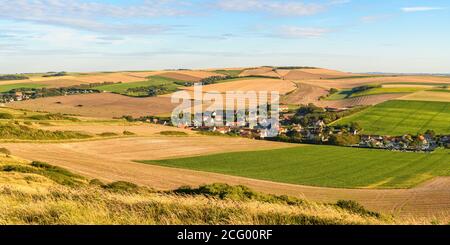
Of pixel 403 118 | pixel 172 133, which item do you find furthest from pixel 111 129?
pixel 403 118

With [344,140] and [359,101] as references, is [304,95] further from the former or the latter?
[344,140]

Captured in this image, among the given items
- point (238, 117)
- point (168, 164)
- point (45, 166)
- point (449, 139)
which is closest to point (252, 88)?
point (238, 117)

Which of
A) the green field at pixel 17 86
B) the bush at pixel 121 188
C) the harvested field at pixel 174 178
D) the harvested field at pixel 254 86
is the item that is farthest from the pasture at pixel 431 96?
the green field at pixel 17 86

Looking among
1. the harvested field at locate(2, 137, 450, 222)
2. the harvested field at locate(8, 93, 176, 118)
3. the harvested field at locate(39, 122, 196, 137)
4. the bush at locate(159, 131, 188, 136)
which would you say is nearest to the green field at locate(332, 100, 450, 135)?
the bush at locate(159, 131, 188, 136)

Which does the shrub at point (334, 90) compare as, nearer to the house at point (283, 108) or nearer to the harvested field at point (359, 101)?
the harvested field at point (359, 101)

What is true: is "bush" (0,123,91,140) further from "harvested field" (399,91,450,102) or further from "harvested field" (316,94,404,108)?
"harvested field" (399,91,450,102)

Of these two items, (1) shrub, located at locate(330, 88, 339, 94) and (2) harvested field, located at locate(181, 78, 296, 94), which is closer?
(2) harvested field, located at locate(181, 78, 296, 94)
